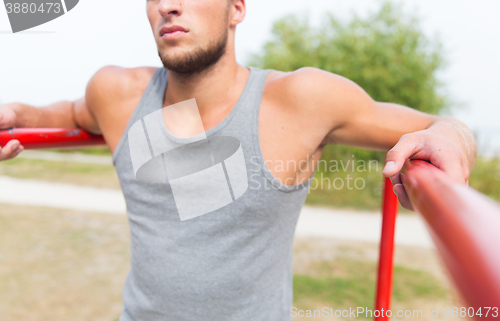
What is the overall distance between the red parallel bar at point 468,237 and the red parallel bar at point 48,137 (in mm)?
1199

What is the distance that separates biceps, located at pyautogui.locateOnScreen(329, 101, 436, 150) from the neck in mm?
380

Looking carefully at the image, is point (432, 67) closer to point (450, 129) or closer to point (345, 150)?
point (345, 150)

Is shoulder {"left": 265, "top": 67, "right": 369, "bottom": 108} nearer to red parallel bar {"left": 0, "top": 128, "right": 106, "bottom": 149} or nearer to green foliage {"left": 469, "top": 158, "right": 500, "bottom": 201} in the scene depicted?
red parallel bar {"left": 0, "top": 128, "right": 106, "bottom": 149}

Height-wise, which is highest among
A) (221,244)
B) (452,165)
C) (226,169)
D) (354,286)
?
(452,165)

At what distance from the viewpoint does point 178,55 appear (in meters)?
1.21

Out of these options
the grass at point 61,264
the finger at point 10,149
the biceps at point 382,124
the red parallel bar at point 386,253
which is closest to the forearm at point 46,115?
the finger at point 10,149

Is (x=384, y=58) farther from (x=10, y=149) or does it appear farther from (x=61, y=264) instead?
(x=10, y=149)

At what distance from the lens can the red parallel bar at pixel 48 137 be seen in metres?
1.21

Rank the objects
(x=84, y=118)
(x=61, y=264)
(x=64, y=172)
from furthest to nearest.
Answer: (x=64, y=172), (x=61, y=264), (x=84, y=118)

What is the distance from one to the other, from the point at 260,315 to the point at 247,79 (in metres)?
0.77

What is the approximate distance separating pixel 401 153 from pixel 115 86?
109cm

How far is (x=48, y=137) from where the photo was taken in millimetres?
1280

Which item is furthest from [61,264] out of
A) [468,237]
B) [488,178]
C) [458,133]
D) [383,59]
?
[488,178]

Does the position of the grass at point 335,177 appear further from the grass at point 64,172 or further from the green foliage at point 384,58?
the green foliage at point 384,58
